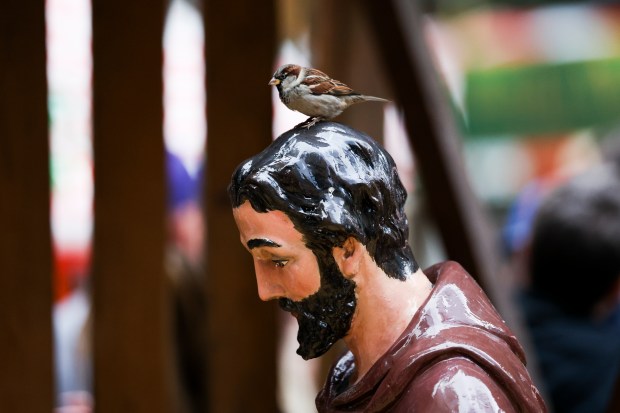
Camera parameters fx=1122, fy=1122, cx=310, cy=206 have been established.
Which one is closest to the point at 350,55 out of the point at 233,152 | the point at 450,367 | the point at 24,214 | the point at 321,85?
the point at 233,152

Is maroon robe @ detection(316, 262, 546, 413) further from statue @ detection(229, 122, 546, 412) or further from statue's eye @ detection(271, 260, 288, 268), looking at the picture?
statue's eye @ detection(271, 260, 288, 268)

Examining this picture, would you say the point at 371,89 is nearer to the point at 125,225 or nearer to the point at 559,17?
the point at 125,225

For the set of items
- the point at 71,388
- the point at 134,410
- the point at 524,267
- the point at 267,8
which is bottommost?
the point at 71,388

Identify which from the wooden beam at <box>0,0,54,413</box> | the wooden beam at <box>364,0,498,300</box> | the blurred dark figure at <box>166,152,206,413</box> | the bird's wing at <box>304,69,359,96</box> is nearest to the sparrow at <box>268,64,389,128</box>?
the bird's wing at <box>304,69,359,96</box>

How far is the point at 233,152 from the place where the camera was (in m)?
3.62

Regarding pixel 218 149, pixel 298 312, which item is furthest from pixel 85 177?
pixel 298 312

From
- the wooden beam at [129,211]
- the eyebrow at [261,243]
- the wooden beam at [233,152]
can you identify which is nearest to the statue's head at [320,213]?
the eyebrow at [261,243]

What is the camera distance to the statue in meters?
1.81

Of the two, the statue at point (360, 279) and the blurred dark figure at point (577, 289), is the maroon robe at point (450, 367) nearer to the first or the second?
the statue at point (360, 279)

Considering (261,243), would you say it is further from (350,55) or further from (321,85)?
(350,55)

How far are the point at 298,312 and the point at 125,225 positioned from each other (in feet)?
5.35

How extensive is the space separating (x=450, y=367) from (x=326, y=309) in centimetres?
25

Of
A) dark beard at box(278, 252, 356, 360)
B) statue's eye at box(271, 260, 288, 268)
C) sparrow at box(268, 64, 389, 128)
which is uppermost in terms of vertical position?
sparrow at box(268, 64, 389, 128)

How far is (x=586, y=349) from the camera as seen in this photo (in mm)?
3617
